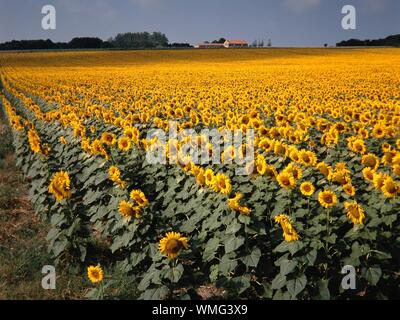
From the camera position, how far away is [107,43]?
98.8 m

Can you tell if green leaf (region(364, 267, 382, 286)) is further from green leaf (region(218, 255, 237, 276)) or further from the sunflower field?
green leaf (region(218, 255, 237, 276))

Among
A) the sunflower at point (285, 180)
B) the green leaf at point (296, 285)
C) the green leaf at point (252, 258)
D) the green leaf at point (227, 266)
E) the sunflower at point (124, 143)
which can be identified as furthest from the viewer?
the sunflower at point (124, 143)

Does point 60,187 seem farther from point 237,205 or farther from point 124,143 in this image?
point 237,205

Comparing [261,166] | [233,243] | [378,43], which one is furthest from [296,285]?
[378,43]

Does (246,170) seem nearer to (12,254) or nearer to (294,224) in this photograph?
(294,224)

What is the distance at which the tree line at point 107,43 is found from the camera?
91.0 m

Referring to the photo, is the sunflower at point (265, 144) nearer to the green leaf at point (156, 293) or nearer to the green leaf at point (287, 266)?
the green leaf at point (287, 266)

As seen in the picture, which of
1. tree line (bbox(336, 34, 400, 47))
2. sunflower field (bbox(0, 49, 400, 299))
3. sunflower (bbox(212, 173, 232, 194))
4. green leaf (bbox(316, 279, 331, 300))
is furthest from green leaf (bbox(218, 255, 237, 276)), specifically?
tree line (bbox(336, 34, 400, 47))

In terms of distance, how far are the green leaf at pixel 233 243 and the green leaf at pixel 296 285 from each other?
24.5 inches

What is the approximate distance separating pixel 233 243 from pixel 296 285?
2.52 ft

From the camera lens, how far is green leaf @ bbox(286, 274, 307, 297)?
169 inches

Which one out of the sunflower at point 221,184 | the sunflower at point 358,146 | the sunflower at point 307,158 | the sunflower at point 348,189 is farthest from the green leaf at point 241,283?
the sunflower at point 358,146

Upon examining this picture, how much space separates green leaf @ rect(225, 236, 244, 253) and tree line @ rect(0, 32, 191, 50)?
3700 inches

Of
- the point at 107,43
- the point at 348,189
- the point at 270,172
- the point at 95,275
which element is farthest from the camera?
the point at 107,43
